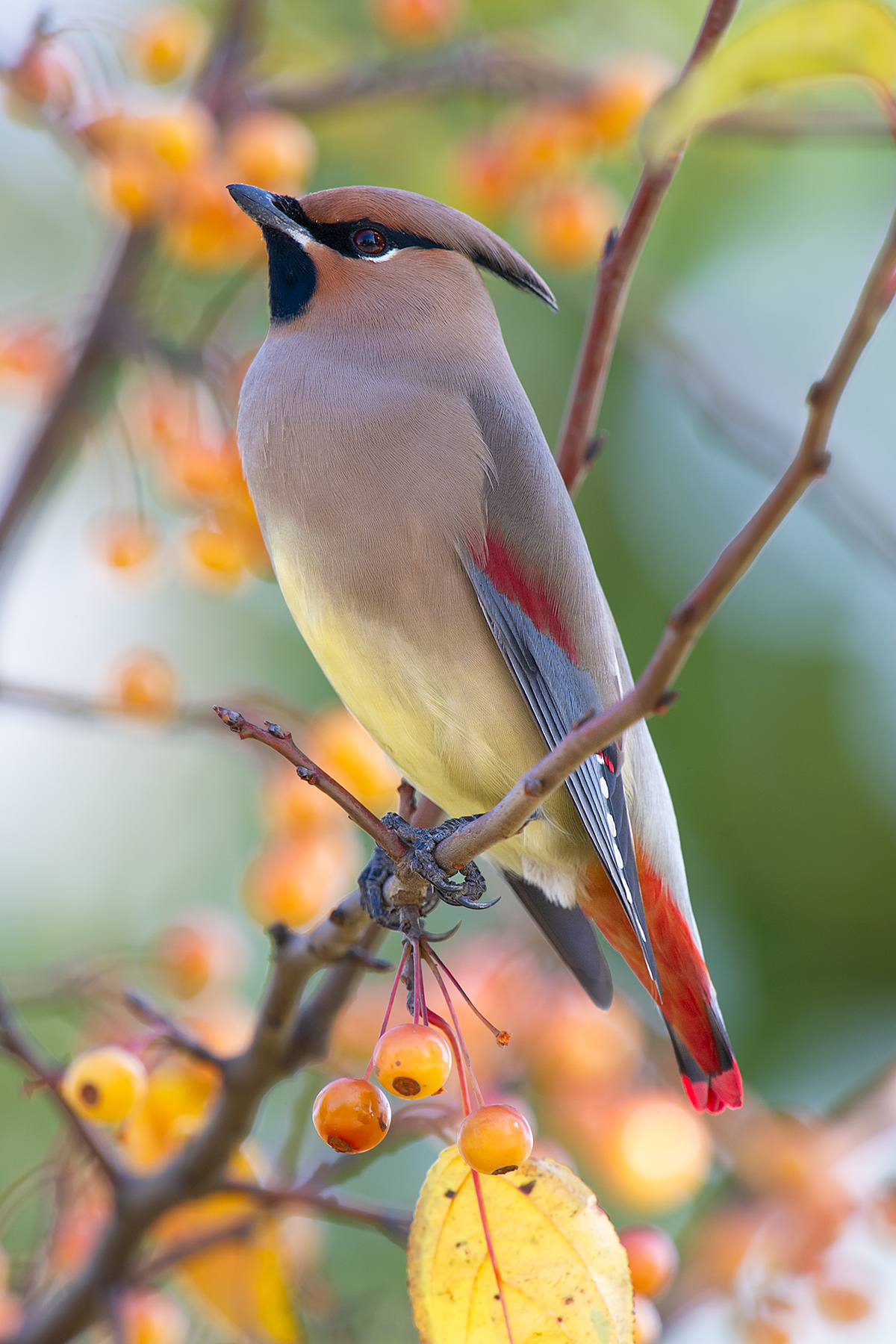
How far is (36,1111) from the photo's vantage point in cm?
449

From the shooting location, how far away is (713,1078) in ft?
7.83

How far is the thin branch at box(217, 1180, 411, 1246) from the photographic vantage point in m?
1.87

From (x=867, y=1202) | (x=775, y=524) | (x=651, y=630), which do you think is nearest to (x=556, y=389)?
(x=651, y=630)

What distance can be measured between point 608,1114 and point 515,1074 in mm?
246

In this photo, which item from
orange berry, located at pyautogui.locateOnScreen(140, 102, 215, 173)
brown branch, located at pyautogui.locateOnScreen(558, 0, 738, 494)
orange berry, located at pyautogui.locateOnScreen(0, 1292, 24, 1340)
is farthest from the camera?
orange berry, located at pyautogui.locateOnScreen(140, 102, 215, 173)

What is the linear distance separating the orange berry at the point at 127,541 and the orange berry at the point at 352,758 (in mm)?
617

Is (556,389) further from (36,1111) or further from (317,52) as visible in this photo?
(36,1111)

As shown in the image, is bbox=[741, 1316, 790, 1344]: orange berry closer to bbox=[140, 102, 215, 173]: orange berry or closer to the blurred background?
the blurred background

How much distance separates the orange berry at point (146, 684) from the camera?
2.62 metres

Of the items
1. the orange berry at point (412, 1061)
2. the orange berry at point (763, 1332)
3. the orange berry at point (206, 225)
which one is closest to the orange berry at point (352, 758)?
the orange berry at point (412, 1061)

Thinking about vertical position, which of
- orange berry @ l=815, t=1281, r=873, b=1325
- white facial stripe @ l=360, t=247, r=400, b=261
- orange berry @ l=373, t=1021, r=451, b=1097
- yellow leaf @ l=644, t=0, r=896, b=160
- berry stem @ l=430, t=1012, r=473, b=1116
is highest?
yellow leaf @ l=644, t=0, r=896, b=160

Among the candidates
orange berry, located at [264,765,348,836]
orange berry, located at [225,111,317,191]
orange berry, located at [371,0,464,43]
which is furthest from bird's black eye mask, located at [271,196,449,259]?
orange berry, located at [264,765,348,836]

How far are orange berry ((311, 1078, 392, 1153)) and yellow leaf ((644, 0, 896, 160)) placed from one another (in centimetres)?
113

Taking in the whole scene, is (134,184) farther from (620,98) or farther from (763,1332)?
(763,1332)
